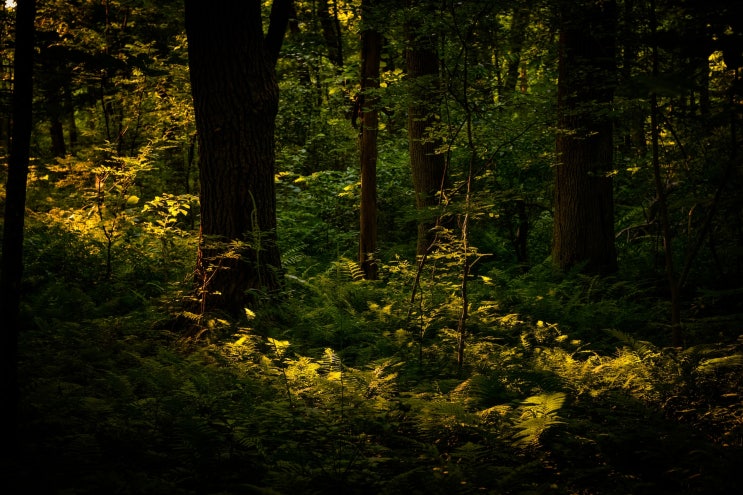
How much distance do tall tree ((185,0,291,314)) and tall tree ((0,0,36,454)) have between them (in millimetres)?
2751

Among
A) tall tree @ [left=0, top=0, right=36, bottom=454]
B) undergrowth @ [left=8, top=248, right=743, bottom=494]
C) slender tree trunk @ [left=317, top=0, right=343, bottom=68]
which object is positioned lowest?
undergrowth @ [left=8, top=248, right=743, bottom=494]

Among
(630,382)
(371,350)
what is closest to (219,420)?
(371,350)

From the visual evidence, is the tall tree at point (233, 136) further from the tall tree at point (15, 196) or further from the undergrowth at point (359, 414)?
the tall tree at point (15, 196)

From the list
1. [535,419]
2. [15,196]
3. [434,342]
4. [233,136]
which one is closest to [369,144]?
[233,136]

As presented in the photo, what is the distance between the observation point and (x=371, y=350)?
5324 millimetres

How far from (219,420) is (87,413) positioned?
2.96ft

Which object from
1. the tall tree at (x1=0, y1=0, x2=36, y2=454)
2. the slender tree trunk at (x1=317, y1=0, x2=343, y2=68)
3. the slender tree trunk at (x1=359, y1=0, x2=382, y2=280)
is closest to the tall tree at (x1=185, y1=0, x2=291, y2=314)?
the slender tree trunk at (x1=359, y1=0, x2=382, y2=280)

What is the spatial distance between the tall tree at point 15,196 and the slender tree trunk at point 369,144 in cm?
Answer: 552

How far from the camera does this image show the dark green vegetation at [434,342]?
2912 mm

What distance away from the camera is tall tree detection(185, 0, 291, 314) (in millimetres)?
5656

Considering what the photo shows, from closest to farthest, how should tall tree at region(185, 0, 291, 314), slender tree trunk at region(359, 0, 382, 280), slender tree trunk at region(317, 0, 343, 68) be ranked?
tall tree at region(185, 0, 291, 314), slender tree trunk at region(359, 0, 382, 280), slender tree trunk at region(317, 0, 343, 68)

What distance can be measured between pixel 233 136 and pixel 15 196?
3.24 m

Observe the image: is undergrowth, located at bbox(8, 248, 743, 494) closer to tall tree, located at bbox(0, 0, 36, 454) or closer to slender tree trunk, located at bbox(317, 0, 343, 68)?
tall tree, located at bbox(0, 0, 36, 454)

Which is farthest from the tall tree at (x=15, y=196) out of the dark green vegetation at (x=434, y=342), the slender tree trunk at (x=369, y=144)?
the slender tree trunk at (x=369, y=144)
